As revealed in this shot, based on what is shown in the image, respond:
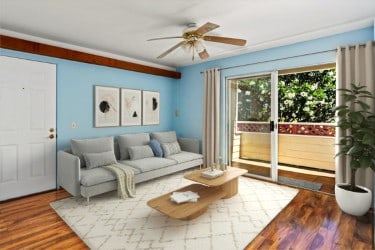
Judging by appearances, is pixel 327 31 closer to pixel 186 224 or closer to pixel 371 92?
pixel 371 92

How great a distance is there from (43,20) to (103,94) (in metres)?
1.58

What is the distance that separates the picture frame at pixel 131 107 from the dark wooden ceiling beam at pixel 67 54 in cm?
50

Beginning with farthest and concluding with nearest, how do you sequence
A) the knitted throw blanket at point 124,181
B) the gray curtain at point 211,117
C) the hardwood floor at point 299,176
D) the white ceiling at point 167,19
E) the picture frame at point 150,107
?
1. the picture frame at point 150,107
2. the gray curtain at point 211,117
3. the hardwood floor at point 299,176
4. the knitted throw blanket at point 124,181
5. the white ceiling at point 167,19

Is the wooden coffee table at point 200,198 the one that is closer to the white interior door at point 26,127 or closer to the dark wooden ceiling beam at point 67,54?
the white interior door at point 26,127

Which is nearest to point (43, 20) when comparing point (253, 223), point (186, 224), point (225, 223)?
point (186, 224)

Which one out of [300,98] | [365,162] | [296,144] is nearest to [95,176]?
[365,162]

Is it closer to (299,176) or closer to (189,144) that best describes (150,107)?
(189,144)

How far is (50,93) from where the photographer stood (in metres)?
3.45

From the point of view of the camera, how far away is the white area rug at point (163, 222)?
2.11 metres

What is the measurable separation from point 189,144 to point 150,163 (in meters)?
1.43

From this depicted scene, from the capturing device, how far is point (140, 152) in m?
4.03

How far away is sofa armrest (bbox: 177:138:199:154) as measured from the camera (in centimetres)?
484

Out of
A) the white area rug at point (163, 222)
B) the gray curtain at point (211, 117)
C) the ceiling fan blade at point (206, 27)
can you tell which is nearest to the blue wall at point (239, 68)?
the gray curtain at point (211, 117)

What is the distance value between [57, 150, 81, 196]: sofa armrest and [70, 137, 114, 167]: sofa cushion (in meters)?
0.21
